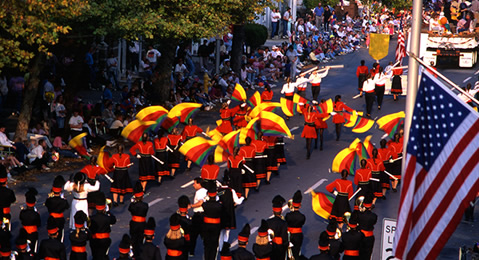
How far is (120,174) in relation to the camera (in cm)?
2011

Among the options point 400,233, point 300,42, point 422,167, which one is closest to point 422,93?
point 422,167

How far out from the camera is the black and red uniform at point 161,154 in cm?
2205

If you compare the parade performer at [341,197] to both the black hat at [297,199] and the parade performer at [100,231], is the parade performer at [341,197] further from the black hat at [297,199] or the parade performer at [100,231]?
the parade performer at [100,231]

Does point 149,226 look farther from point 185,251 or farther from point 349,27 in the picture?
point 349,27

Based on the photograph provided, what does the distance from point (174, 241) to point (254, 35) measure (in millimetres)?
28344

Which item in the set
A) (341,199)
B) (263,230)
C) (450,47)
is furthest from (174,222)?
(450,47)

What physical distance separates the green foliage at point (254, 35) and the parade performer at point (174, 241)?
27705mm

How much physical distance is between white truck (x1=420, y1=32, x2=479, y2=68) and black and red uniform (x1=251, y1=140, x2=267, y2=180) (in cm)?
1744

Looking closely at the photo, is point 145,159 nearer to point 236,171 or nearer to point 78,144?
point 78,144

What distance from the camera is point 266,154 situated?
73.0ft

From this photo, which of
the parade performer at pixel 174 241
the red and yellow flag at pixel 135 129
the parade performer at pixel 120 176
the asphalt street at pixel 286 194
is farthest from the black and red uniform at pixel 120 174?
the parade performer at pixel 174 241

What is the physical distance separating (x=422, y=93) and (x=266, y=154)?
40.7 feet

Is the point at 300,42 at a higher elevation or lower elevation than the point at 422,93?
lower

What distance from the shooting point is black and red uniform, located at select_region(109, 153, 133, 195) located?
65.8 ft
